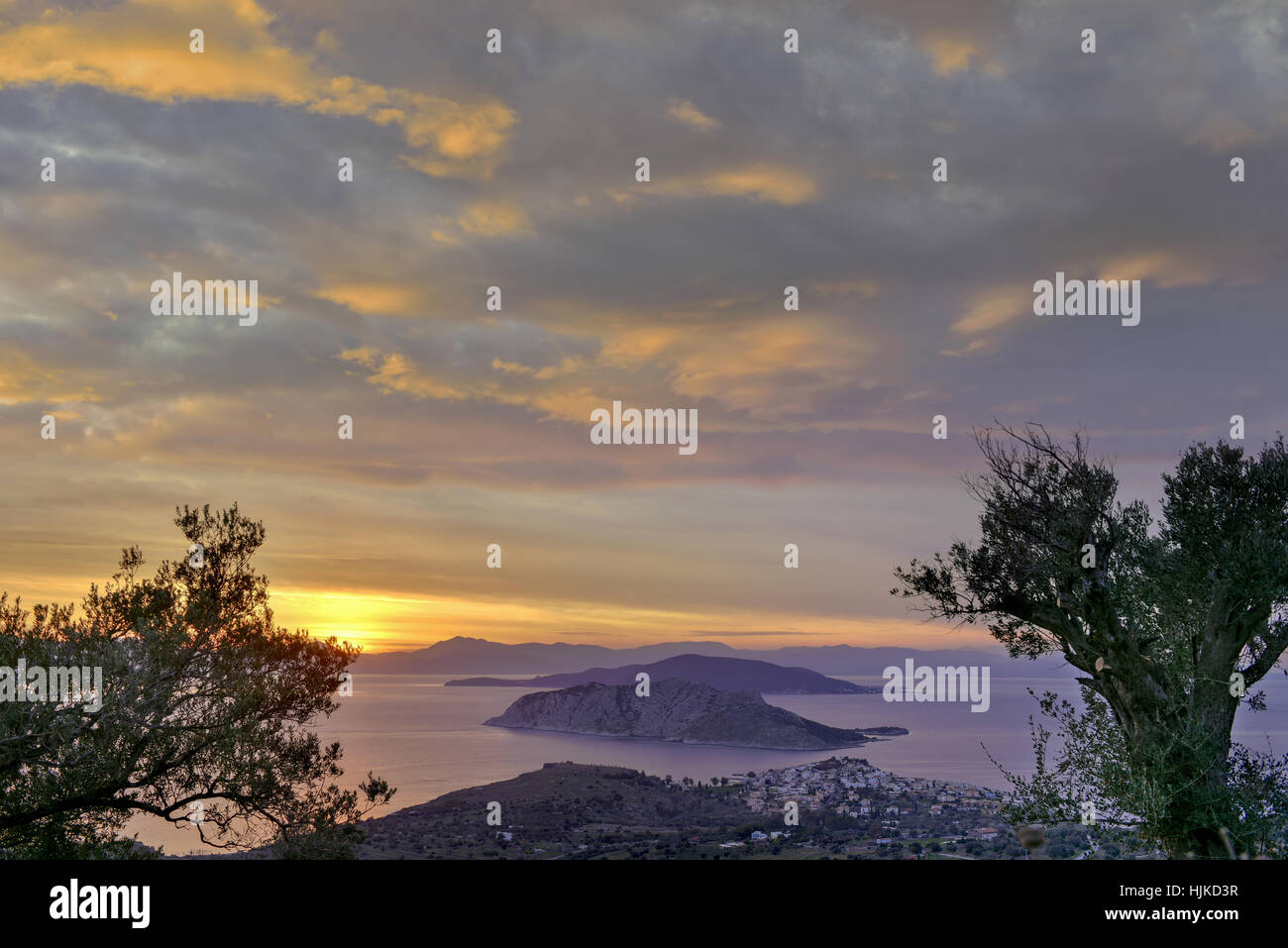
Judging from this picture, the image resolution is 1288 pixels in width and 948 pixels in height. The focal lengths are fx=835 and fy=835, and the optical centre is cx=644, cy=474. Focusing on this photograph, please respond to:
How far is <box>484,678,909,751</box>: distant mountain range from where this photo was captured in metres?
120

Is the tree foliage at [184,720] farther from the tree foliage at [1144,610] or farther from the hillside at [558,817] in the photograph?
the tree foliage at [1144,610]

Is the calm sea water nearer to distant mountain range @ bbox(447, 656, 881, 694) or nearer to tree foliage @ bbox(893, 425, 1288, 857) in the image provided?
distant mountain range @ bbox(447, 656, 881, 694)

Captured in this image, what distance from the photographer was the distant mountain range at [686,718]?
119875 millimetres

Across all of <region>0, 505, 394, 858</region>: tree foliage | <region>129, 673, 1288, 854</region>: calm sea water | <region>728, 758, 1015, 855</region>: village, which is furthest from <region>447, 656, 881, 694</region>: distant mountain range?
<region>0, 505, 394, 858</region>: tree foliage

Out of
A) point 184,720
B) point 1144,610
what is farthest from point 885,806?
point 184,720

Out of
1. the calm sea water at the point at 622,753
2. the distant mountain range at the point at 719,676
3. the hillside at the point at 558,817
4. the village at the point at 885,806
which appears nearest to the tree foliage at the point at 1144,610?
the village at the point at 885,806

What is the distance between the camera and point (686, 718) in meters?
129

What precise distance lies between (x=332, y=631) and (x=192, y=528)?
455 cm

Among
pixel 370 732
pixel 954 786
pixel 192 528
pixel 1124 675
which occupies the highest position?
pixel 192 528

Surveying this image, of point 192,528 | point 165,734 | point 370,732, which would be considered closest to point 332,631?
point 192,528

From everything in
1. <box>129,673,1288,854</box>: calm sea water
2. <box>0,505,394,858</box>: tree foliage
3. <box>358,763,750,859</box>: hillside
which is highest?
<box>0,505,394,858</box>: tree foliage
